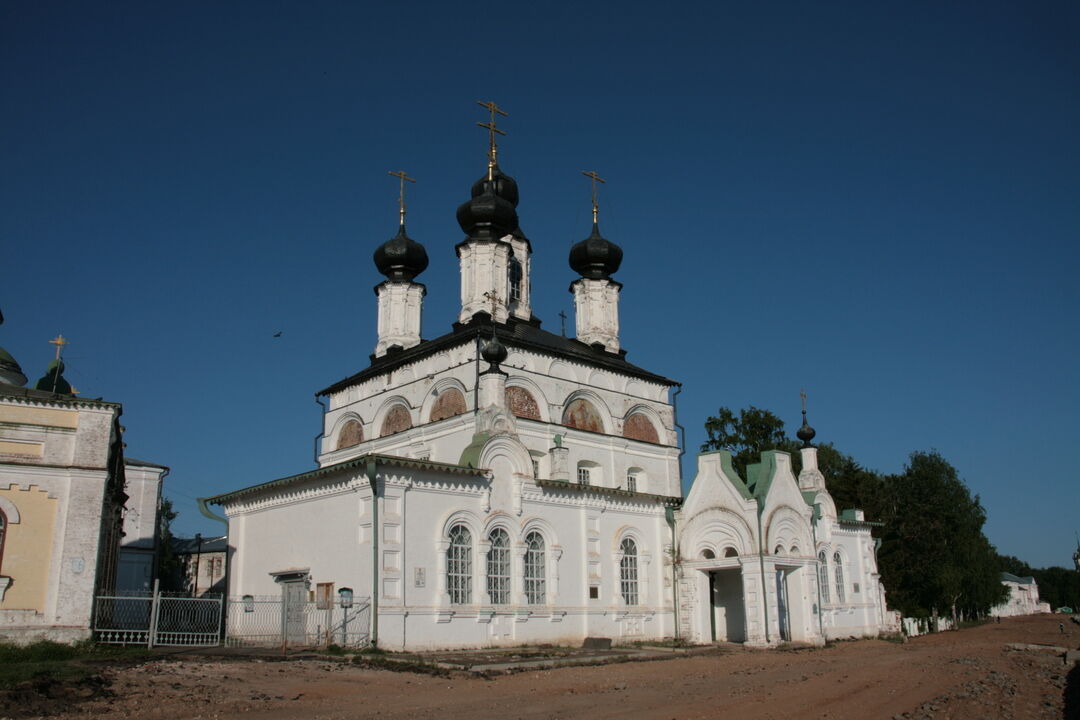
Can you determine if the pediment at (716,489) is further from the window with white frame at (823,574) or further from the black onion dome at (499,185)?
the black onion dome at (499,185)

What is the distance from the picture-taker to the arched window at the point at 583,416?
25719mm

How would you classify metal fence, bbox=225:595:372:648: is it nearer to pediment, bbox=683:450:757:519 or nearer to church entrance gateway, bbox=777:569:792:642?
pediment, bbox=683:450:757:519

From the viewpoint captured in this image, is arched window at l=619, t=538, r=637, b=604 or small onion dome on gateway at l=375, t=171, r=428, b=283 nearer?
arched window at l=619, t=538, r=637, b=604

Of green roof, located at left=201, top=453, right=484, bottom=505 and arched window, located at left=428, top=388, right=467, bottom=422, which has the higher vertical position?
arched window, located at left=428, top=388, right=467, bottom=422

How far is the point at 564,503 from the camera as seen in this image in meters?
19.8

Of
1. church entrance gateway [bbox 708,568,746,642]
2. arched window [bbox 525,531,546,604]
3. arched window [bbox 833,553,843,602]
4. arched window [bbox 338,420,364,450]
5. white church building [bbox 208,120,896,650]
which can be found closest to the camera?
white church building [bbox 208,120,896,650]

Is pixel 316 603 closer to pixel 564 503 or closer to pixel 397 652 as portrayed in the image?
pixel 397 652

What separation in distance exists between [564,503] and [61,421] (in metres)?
9.72

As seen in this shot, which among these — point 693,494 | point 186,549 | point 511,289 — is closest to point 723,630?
point 693,494

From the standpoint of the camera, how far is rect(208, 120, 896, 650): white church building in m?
17.2

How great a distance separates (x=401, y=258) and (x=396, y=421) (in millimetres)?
6230

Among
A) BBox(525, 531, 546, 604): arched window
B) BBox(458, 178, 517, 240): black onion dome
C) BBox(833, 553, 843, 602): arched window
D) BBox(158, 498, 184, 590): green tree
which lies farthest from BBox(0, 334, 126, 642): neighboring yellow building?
BBox(158, 498, 184, 590): green tree

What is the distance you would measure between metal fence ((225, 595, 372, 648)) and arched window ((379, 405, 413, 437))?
771 centimetres

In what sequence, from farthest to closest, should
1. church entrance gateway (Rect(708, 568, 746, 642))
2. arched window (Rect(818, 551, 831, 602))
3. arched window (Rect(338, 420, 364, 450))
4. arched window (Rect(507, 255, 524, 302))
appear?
arched window (Rect(507, 255, 524, 302)) → arched window (Rect(338, 420, 364, 450)) → arched window (Rect(818, 551, 831, 602)) → church entrance gateway (Rect(708, 568, 746, 642))
